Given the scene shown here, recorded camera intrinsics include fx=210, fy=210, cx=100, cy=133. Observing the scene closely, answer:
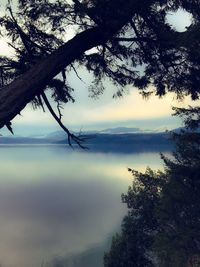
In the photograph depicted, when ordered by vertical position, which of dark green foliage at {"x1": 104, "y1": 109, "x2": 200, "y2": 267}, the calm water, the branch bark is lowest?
the calm water

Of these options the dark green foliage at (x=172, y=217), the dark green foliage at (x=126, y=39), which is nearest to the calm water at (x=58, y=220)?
the dark green foliage at (x=172, y=217)

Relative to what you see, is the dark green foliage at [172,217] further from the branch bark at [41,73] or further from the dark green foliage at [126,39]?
the branch bark at [41,73]

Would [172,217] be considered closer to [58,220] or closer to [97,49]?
[97,49]

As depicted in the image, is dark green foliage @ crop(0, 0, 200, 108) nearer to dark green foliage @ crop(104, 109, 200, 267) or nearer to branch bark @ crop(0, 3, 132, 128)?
branch bark @ crop(0, 3, 132, 128)

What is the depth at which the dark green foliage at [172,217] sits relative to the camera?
8.97m

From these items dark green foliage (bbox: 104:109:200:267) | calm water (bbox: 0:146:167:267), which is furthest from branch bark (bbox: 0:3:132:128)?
calm water (bbox: 0:146:167:267)

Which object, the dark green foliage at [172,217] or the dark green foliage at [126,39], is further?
the dark green foliage at [172,217]

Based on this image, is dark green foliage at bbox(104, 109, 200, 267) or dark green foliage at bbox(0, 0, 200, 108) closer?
dark green foliage at bbox(0, 0, 200, 108)

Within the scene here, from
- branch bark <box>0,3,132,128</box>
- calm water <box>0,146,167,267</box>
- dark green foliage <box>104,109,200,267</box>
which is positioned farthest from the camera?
calm water <box>0,146,167,267</box>

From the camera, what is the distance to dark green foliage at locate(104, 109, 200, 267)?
8969mm

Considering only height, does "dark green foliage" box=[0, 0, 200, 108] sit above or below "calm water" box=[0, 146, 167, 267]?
above

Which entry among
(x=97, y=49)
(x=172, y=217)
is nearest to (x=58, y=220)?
(x=172, y=217)

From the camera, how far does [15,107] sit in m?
2.80

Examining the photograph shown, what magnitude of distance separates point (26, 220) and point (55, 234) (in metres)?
11.5
